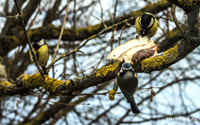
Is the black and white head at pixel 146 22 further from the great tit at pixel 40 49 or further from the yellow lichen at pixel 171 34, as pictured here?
the great tit at pixel 40 49

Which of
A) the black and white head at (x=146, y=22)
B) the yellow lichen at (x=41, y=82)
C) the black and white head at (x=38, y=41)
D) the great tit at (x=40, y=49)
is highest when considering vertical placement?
the black and white head at (x=146, y=22)

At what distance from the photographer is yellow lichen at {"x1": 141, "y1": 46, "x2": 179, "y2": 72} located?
1467mm

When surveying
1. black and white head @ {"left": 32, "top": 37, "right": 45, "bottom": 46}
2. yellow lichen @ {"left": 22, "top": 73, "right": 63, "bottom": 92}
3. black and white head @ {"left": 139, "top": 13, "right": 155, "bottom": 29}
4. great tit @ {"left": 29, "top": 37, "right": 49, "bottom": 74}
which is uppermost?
black and white head @ {"left": 139, "top": 13, "right": 155, "bottom": 29}

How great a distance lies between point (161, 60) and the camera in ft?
5.00

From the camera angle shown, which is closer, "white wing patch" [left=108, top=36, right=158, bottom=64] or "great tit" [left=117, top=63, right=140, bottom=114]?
"great tit" [left=117, top=63, right=140, bottom=114]

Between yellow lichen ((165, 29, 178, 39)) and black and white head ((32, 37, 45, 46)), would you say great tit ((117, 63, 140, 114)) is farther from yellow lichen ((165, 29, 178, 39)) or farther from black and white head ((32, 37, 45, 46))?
yellow lichen ((165, 29, 178, 39))

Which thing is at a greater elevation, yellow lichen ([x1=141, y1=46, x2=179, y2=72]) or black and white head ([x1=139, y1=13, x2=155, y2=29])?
black and white head ([x1=139, y1=13, x2=155, y2=29])

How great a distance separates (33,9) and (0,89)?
1.57 meters

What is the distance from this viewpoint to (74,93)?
1.94 meters

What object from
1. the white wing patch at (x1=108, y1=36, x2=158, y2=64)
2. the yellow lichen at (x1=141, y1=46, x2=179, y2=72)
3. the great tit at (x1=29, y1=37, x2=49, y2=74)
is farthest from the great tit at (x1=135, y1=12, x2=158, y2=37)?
the great tit at (x1=29, y1=37, x2=49, y2=74)

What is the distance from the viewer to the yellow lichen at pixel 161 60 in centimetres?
147

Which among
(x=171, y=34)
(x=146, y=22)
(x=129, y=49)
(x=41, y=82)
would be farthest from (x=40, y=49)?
(x=171, y=34)

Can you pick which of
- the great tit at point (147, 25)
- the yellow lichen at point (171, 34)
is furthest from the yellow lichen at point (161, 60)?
the yellow lichen at point (171, 34)

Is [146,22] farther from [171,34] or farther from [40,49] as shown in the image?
[40,49]
